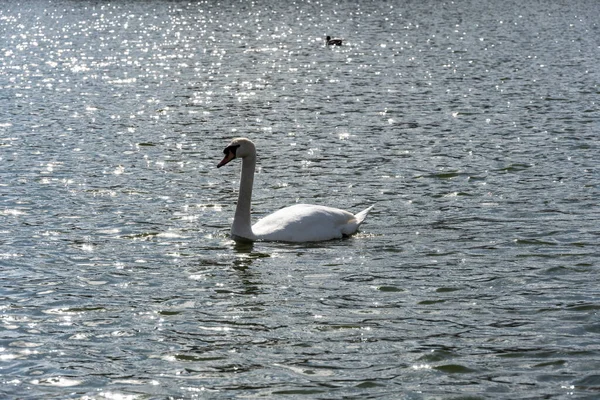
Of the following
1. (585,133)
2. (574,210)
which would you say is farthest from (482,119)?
A: (574,210)

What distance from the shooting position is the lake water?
961cm

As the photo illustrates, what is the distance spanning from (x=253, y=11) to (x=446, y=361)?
7903cm

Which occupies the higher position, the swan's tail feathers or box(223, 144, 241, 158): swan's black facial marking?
→ box(223, 144, 241, 158): swan's black facial marking

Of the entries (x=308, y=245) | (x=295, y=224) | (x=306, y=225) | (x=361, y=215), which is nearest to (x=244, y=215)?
(x=295, y=224)

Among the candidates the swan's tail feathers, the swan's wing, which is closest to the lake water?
the swan's wing

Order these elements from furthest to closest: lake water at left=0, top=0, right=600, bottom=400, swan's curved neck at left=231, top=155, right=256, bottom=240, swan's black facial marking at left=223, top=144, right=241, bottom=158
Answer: swan's black facial marking at left=223, top=144, right=241, bottom=158
swan's curved neck at left=231, top=155, right=256, bottom=240
lake water at left=0, top=0, right=600, bottom=400

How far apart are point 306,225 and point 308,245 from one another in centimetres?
29

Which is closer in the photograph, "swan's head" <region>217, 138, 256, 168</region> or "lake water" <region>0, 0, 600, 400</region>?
"lake water" <region>0, 0, 600, 400</region>

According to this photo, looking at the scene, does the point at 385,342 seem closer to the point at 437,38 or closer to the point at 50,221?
the point at 50,221

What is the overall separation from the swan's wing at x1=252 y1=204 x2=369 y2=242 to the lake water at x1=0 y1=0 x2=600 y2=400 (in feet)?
0.83

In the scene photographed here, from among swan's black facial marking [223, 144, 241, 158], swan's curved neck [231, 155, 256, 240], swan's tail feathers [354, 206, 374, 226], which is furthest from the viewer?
swan's black facial marking [223, 144, 241, 158]

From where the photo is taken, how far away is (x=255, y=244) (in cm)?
1476

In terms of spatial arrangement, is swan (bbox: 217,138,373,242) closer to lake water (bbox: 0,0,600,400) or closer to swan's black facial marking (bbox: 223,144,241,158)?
swan's black facial marking (bbox: 223,144,241,158)

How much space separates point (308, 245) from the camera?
14.6 metres
